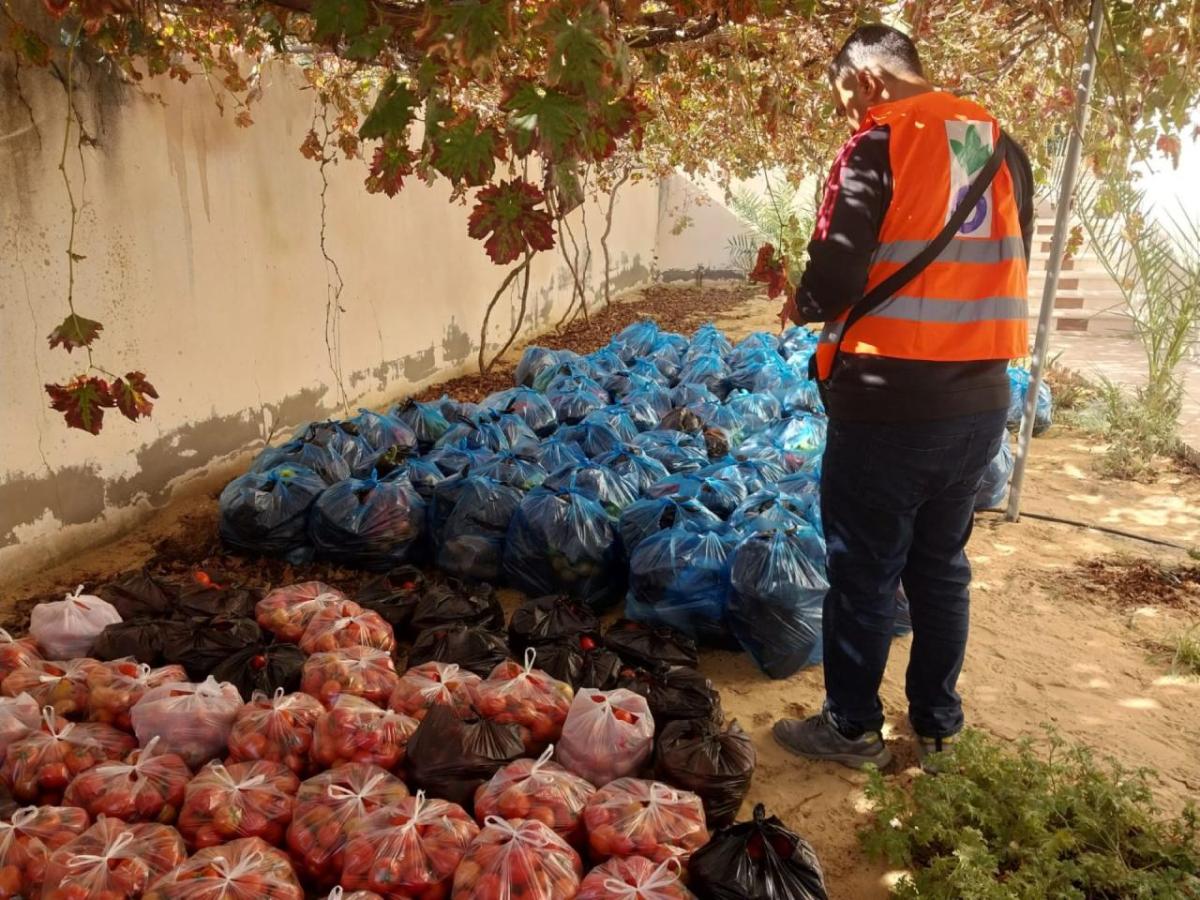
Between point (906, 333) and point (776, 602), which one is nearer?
point (906, 333)

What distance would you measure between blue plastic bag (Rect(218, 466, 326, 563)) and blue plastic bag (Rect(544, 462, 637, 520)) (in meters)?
1.07

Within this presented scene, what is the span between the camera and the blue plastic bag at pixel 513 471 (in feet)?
13.1

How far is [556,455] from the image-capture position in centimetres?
433

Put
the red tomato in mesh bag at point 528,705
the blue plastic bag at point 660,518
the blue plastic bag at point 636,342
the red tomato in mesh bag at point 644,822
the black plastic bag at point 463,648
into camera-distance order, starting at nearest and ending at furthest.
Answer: the red tomato in mesh bag at point 644,822
the red tomato in mesh bag at point 528,705
the black plastic bag at point 463,648
the blue plastic bag at point 660,518
the blue plastic bag at point 636,342

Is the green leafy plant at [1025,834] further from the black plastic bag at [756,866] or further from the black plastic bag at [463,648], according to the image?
the black plastic bag at [463,648]

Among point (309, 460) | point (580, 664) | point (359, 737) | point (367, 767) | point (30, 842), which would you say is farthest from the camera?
point (309, 460)

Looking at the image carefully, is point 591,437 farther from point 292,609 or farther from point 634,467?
point 292,609

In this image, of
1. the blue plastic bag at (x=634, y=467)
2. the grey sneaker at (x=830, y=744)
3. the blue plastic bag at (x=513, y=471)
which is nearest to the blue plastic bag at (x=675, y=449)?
the blue plastic bag at (x=634, y=467)

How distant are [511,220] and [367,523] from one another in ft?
6.68

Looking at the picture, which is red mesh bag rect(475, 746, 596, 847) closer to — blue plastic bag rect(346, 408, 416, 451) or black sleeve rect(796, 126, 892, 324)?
black sleeve rect(796, 126, 892, 324)

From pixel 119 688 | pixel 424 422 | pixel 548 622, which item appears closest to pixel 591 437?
pixel 424 422

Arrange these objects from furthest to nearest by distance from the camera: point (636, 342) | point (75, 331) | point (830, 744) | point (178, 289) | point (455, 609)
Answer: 1. point (636, 342)
2. point (178, 289)
3. point (455, 609)
4. point (75, 331)
5. point (830, 744)

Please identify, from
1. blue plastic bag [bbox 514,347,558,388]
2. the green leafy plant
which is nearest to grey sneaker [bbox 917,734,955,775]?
the green leafy plant

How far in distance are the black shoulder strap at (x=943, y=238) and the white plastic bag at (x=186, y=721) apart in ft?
6.47
